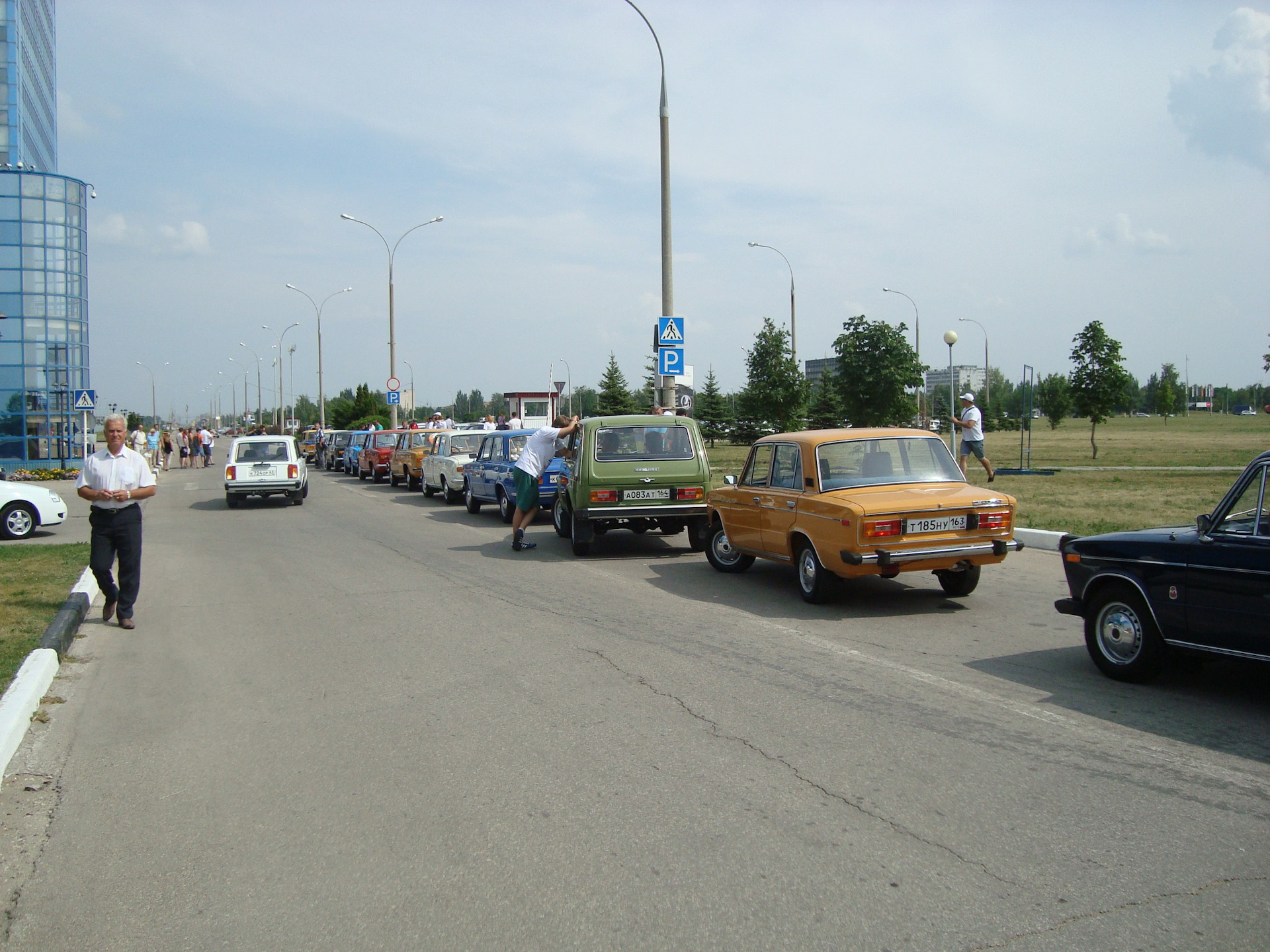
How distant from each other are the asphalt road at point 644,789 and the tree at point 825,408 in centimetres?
3664

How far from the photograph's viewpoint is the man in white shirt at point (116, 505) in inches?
342

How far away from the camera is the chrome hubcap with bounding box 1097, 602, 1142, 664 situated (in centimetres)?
629

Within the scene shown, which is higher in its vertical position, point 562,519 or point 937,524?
point 937,524

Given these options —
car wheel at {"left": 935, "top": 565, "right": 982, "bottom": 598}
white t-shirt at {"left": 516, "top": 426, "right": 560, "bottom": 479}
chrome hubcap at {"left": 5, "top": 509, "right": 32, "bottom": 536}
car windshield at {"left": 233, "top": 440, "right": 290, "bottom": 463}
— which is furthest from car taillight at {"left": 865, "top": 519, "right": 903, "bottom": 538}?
car windshield at {"left": 233, "top": 440, "right": 290, "bottom": 463}

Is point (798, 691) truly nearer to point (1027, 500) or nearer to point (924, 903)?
point (924, 903)

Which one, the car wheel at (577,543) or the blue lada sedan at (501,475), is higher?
the blue lada sedan at (501,475)

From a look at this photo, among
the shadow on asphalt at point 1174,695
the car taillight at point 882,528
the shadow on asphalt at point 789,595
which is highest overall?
the car taillight at point 882,528

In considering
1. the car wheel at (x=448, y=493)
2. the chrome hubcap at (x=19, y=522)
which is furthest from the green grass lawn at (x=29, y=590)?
the car wheel at (x=448, y=493)

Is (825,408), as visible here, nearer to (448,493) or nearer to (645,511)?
(448,493)

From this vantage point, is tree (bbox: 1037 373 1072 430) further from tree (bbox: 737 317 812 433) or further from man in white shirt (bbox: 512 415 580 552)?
man in white shirt (bbox: 512 415 580 552)

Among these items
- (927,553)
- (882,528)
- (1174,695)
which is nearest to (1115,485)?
(927,553)

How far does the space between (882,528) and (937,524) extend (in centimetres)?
55

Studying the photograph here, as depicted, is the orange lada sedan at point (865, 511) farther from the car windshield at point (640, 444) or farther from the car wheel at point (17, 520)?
the car wheel at point (17, 520)

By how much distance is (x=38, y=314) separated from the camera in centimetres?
3803
